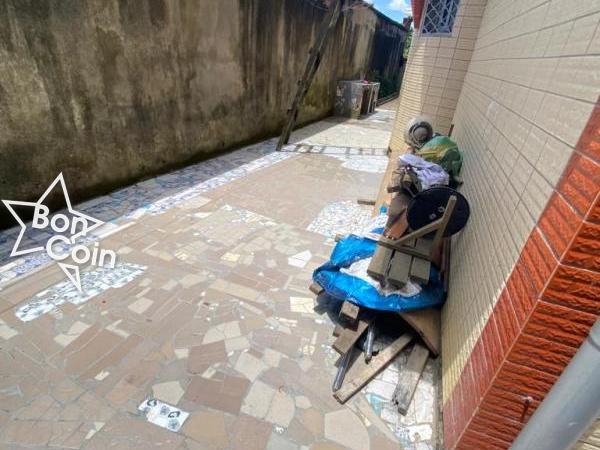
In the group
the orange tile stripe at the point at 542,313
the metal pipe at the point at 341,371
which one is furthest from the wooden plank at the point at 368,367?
the orange tile stripe at the point at 542,313

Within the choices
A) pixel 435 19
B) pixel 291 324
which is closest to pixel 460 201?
pixel 291 324

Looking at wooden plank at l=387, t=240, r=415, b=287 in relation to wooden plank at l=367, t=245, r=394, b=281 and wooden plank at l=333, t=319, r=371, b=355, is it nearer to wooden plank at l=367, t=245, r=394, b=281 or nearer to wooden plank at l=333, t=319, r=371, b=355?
wooden plank at l=367, t=245, r=394, b=281

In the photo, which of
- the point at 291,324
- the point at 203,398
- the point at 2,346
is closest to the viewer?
the point at 203,398

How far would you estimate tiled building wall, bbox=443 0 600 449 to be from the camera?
4.32ft

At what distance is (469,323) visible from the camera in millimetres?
2186

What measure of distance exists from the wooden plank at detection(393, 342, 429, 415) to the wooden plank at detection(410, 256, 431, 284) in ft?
1.87

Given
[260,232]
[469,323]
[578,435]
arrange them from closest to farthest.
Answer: [578,435]
[469,323]
[260,232]

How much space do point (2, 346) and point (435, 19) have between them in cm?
859

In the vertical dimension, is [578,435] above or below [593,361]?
below

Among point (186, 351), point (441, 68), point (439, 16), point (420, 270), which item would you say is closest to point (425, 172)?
point (420, 270)

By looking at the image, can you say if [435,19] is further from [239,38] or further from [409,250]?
[409,250]

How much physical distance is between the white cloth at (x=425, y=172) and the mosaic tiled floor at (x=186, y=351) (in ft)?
4.87

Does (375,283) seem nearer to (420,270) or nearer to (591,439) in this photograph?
(420,270)

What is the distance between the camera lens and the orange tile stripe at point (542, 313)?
1258 millimetres
